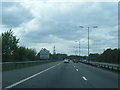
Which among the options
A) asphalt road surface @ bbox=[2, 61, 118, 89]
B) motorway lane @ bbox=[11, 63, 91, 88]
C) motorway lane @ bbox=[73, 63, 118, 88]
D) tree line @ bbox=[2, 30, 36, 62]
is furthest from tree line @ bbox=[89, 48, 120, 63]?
motorway lane @ bbox=[11, 63, 91, 88]

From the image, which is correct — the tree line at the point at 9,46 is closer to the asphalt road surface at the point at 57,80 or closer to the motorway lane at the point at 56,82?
the asphalt road surface at the point at 57,80

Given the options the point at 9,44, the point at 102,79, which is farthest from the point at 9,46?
the point at 102,79

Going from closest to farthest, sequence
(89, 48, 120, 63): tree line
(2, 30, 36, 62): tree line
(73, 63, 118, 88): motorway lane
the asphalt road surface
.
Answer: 1. the asphalt road surface
2. (73, 63, 118, 88): motorway lane
3. (2, 30, 36, 62): tree line
4. (89, 48, 120, 63): tree line

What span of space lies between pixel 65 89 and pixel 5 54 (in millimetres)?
47978

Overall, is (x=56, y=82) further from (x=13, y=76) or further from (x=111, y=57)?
(x=111, y=57)

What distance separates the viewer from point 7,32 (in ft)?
201

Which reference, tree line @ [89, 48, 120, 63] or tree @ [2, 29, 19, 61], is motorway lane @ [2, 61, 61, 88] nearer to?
tree @ [2, 29, 19, 61]

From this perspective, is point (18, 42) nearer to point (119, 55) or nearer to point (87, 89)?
point (119, 55)

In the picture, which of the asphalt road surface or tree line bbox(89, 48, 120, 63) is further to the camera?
tree line bbox(89, 48, 120, 63)

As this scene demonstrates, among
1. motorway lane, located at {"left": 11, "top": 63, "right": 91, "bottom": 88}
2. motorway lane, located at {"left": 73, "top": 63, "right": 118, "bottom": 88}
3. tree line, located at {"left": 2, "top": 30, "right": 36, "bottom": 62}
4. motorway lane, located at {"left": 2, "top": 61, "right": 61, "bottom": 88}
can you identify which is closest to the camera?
motorway lane, located at {"left": 11, "top": 63, "right": 91, "bottom": 88}

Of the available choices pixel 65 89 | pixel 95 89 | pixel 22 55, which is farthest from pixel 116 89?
pixel 22 55

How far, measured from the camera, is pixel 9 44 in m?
59.8

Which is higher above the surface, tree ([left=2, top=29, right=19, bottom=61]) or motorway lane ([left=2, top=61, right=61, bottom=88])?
tree ([left=2, top=29, right=19, bottom=61])

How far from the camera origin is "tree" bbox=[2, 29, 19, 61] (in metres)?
57.3
